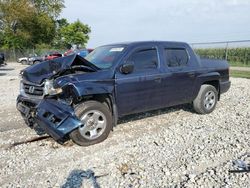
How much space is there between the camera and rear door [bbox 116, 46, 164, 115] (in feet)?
17.5

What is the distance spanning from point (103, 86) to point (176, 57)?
219 centimetres

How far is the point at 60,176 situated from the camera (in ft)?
12.8

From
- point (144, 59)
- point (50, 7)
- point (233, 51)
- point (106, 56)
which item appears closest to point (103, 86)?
point (106, 56)

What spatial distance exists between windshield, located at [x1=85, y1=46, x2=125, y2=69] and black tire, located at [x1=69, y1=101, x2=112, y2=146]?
842 mm

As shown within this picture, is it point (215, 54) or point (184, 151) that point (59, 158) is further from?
point (215, 54)

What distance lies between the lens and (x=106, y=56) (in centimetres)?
580

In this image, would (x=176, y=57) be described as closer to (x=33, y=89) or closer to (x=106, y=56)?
(x=106, y=56)

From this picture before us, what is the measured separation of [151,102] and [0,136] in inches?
124

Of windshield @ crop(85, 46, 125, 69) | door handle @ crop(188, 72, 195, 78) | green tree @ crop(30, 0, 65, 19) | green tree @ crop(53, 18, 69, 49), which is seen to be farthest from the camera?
green tree @ crop(53, 18, 69, 49)

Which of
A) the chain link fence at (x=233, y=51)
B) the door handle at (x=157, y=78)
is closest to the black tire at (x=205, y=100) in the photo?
the door handle at (x=157, y=78)

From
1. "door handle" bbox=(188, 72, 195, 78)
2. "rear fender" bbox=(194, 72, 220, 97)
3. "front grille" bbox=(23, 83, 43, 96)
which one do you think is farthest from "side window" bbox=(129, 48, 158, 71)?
"front grille" bbox=(23, 83, 43, 96)

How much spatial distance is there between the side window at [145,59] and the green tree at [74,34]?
5093cm

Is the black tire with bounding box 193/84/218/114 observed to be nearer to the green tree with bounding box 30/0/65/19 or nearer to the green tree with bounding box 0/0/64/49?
the green tree with bounding box 0/0/64/49

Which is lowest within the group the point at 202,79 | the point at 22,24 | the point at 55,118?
the point at 55,118
